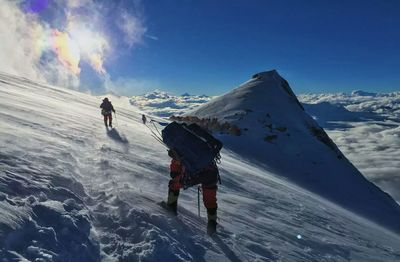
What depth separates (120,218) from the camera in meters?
7.89

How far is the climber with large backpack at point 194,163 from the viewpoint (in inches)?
346

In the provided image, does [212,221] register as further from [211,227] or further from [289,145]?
[289,145]

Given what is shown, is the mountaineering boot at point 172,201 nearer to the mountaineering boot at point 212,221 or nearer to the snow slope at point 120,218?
the snow slope at point 120,218

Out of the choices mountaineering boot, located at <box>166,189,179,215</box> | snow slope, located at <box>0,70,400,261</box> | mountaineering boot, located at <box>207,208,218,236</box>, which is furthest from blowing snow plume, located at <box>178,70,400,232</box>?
mountaineering boot, located at <box>207,208,218,236</box>

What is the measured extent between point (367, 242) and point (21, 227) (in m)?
11.8

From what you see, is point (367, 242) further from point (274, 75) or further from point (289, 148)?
point (274, 75)

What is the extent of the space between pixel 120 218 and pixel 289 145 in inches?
1880

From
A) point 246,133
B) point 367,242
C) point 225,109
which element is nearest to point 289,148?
point 246,133

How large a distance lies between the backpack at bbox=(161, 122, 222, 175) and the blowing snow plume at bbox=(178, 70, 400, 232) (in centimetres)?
3564

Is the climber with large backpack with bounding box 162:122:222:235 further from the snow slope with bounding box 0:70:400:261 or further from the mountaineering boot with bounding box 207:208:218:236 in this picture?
the snow slope with bounding box 0:70:400:261

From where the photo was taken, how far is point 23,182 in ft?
25.9

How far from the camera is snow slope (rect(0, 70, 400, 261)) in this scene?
6281 mm

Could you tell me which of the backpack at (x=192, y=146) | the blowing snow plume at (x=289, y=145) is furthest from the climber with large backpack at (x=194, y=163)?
the blowing snow plume at (x=289, y=145)

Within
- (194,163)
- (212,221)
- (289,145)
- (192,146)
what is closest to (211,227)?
(212,221)
